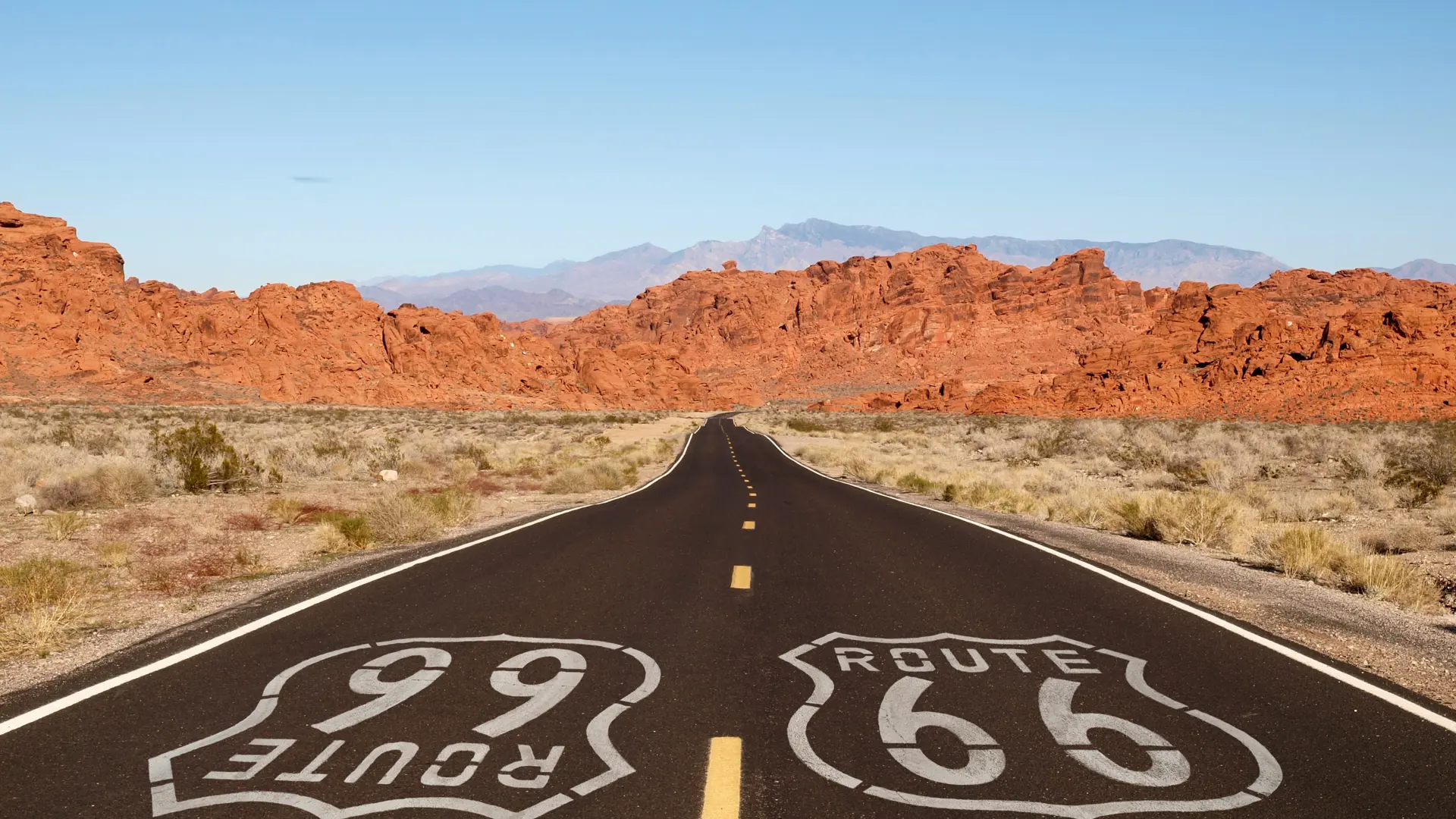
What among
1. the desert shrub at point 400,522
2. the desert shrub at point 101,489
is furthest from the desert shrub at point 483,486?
the desert shrub at point 400,522

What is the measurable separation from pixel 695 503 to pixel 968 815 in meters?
14.5

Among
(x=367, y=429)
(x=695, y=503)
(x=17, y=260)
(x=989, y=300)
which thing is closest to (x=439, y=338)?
(x=17, y=260)

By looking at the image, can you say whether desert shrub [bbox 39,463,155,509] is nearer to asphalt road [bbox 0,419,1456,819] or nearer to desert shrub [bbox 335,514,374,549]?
desert shrub [bbox 335,514,374,549]

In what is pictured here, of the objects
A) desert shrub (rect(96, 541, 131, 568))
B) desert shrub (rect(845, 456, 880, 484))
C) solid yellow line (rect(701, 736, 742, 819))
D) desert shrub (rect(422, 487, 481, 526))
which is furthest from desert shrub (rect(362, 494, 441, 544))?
desert shrub (rect(845, 456, 880, 484))

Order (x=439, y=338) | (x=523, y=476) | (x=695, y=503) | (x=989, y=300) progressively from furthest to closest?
(x=989, y=300)
(x=439, y=338)
(x=523, y=476)
(x=695, y=503)

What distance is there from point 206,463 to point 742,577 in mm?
14713

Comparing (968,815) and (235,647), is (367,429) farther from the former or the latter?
(968,815)

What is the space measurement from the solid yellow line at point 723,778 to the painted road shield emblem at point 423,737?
424 millimetres

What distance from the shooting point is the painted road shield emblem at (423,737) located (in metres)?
4.01

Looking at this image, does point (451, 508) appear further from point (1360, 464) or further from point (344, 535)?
point (1360, 464)

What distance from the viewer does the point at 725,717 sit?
509 cm

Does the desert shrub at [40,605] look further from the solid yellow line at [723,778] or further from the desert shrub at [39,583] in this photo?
the solid yellow line at [723,778]

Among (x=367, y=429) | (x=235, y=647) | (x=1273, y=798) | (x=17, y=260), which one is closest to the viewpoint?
(x=1273, y=798)

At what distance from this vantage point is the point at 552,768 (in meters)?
4.32
